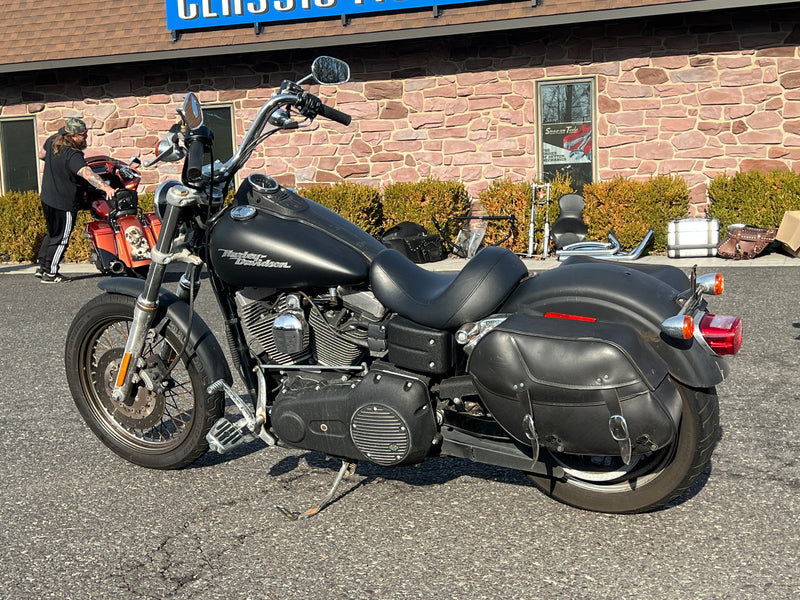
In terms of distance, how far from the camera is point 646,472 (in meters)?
3.71

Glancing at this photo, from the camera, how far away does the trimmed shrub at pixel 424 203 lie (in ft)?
44.4

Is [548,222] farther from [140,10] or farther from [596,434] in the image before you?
[596,434]

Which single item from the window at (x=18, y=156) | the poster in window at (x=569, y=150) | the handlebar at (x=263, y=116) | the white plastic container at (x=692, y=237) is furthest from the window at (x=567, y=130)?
the handlebar at (x=263, y=116)

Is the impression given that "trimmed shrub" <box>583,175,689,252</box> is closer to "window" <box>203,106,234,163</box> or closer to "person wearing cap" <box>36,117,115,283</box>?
"window" <box>203,106,234,163</box>

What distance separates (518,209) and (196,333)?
31.2 ft

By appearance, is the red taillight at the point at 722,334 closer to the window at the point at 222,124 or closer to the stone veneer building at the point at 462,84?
the stone veneer building at the point at 462,84

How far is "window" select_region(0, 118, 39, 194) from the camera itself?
16.7 meters

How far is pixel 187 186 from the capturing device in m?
3.99

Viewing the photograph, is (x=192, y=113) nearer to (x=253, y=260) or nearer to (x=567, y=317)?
(x=253, y=260)

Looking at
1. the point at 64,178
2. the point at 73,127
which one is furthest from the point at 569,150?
the point at 64,178

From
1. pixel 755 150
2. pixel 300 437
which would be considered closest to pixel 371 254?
pixel 300 437

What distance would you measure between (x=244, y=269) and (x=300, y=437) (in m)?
0.74

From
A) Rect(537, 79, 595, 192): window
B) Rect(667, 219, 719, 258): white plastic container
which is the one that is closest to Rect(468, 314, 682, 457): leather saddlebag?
Rect(667, 219, 719, 258): white plastic container

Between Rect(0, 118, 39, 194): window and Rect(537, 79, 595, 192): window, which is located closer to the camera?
Rect(537, 79, 595, 192): window
